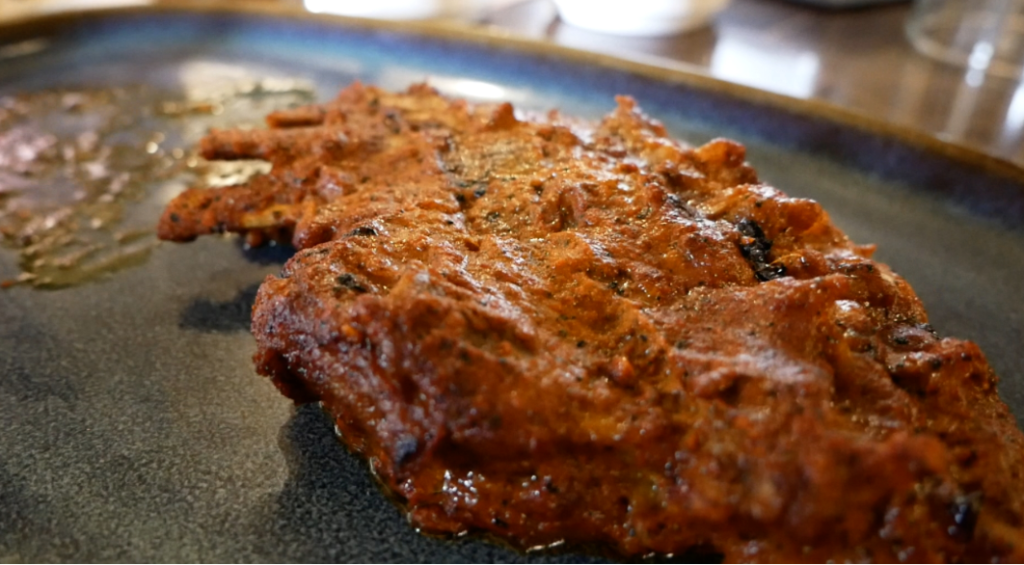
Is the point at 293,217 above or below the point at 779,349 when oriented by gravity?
below

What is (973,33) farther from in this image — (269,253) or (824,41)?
(269,253)

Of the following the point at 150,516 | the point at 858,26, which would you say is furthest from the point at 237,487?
the point at 858,26

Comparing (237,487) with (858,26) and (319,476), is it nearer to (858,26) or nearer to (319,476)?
(319,476)

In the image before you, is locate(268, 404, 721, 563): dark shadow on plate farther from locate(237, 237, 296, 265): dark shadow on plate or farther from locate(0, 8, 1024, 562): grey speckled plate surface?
locate(237, 237, 296, 265): dark shadow on plate

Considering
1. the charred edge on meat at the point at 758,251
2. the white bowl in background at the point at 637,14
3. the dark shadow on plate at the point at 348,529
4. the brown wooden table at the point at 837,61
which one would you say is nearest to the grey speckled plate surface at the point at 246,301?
the dark shadow on plate at the point at 348,529

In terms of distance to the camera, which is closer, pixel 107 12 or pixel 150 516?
pixel 150 516

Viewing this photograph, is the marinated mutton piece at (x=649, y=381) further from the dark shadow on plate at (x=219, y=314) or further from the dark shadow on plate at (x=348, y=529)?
the dark shadow on plate at (x=219, y=314)

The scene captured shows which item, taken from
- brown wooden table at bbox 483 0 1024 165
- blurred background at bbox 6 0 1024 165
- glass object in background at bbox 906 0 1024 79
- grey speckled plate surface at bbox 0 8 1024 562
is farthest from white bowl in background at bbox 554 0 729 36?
glass object in background at bbox 906 0 1024 79
